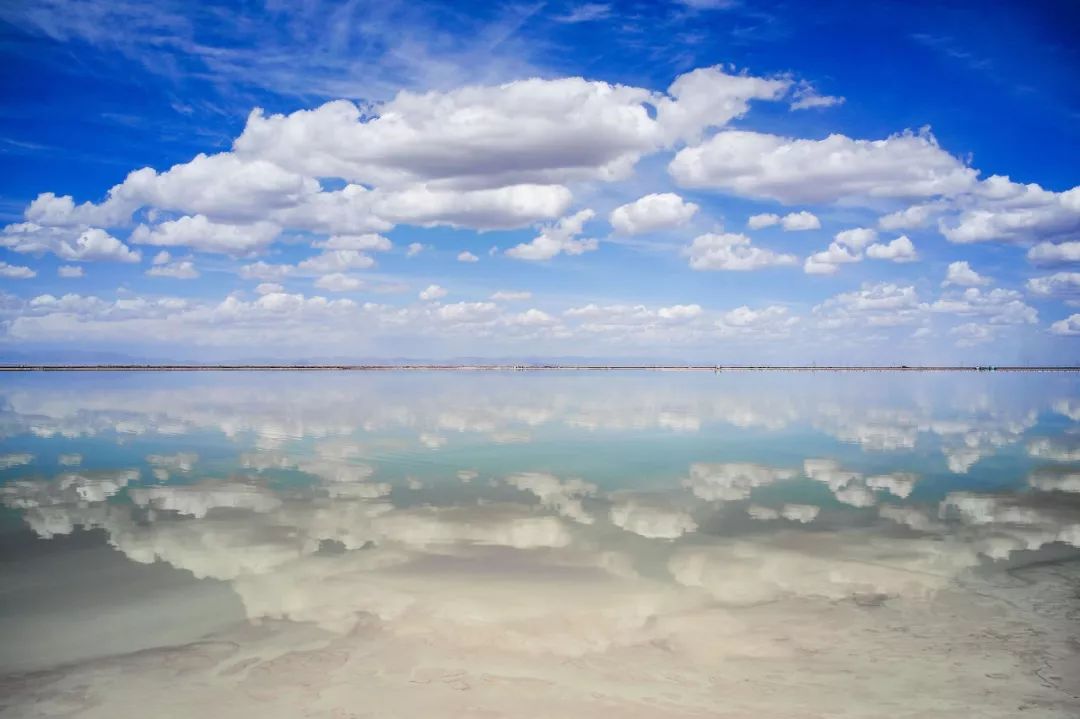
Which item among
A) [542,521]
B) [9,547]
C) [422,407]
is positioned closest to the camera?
[9,547]

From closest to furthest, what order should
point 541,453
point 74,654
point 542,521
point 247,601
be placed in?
point 74,654, point 247,601, point 542,521, point 541,453

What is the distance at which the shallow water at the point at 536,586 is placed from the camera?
8.37 m

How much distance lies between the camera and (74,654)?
30.7 ft

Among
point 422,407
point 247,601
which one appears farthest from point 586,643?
point 422,407

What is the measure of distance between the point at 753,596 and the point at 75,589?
11.1 meters

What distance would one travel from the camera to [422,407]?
53656mm

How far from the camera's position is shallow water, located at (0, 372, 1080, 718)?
8367 millimetres

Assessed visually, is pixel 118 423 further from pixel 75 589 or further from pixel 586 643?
pixel 586 643

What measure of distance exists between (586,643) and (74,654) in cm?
667

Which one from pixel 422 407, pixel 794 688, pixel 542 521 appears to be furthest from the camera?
pixel 422 407

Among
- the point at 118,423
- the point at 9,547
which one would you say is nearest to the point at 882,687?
the point at 9,547

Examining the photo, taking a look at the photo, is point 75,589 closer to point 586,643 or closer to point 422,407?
point 586,643

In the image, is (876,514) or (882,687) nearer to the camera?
(882,687)

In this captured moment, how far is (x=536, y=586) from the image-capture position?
1206 cm
